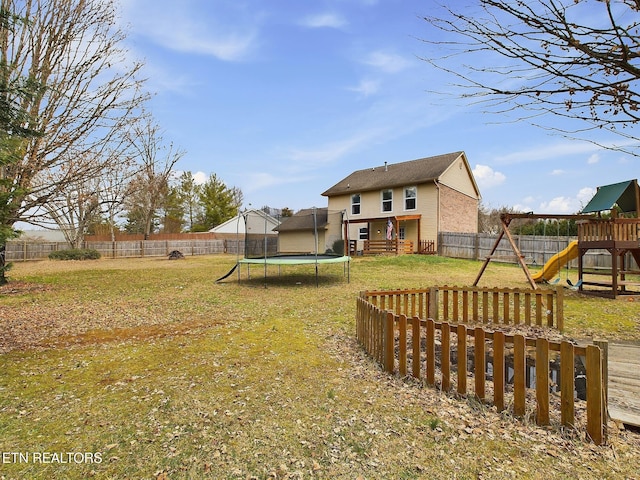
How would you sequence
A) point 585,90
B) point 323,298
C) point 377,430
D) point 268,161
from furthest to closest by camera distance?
1. point 268,161
2. point 323,298
3. point 377,430
4. point 585,90

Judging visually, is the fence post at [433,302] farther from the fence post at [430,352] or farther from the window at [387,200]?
the window at [387,200]

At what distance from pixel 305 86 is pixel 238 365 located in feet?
35.1

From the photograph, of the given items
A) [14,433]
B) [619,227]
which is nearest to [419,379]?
[14,433]

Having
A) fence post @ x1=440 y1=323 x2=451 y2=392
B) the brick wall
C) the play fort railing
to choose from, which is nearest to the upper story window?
the brick wall

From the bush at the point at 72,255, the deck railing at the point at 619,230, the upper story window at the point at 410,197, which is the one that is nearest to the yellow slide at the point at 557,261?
the deck railing at the point at 619,230

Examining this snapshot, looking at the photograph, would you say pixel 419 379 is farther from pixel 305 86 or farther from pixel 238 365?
pixel 305 86

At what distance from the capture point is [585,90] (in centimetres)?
246

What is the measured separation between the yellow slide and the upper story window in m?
Answer: 12.5

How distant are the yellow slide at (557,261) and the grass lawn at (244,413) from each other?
5.51 meters

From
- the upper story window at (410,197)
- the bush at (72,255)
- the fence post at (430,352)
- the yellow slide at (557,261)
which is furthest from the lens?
the bush at (72,255)

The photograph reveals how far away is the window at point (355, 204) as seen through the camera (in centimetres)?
2853

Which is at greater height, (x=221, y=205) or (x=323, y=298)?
(x=221, y=205)

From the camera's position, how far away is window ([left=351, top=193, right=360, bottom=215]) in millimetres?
28528

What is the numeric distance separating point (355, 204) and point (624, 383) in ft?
83.7
